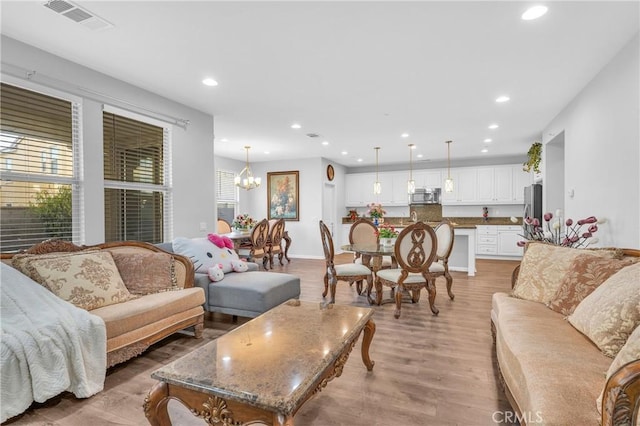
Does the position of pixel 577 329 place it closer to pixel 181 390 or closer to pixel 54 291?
pixel 181 390

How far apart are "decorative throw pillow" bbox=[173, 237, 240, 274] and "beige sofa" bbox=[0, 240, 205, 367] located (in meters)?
0.23

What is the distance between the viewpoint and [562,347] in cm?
157

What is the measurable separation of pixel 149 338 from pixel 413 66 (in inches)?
130

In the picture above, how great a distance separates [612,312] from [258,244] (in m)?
5.28

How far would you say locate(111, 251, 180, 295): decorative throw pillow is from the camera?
9.39 ft

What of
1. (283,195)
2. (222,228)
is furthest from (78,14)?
(283,195)

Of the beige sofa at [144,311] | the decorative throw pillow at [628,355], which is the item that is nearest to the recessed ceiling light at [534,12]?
the decorative throw pillow at [628,355]

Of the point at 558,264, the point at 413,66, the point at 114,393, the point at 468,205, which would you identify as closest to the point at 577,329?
the point at 558,264

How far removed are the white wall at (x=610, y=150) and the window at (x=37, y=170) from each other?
479 centimetres

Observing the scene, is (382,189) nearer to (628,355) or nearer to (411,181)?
(411,181)

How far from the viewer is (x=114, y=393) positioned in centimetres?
206

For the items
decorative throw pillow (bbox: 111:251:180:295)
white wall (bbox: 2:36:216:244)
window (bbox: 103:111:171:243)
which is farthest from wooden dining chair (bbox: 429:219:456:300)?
window (bbox: 103:111:171:243)

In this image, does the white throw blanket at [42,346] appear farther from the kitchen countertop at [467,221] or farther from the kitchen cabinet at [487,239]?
the kitchen cabinet at [487,239]

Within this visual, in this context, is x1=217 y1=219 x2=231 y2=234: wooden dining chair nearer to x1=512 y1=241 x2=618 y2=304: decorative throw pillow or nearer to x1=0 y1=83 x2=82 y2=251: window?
x1=0 y1=83 x2=82 y2=251: window
